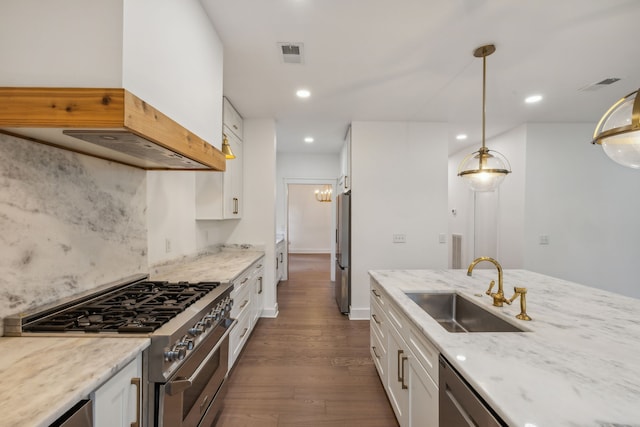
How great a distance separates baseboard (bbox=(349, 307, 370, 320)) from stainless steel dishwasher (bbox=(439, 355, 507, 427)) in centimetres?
268

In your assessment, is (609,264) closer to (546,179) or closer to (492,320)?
(546,179)

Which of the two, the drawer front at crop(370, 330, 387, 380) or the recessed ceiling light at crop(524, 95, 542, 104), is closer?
the drawer front at crop(370, 330, 387, 380)

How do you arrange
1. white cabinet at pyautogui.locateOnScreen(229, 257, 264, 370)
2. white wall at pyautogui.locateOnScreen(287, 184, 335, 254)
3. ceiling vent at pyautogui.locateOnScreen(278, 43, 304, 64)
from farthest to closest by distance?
1. white wall at pyautogui.locateOnScreen(287, 184, 335, 254)
2. white cabinet at pyautogui.locateOnScreen(229, 257, 264, 370)
3. ceiling vent at pyautogui.locateOnScreen(278, 43, 304, 64)

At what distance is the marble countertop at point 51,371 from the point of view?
70 centimetres

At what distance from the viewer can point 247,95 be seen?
2.98 meters

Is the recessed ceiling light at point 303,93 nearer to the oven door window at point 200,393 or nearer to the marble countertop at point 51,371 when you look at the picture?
the oven door window at point 200,393

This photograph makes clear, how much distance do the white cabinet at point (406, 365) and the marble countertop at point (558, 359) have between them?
0.39ft

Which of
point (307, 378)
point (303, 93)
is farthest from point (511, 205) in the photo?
point (307, 378)

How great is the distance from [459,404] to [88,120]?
1614 millimetres

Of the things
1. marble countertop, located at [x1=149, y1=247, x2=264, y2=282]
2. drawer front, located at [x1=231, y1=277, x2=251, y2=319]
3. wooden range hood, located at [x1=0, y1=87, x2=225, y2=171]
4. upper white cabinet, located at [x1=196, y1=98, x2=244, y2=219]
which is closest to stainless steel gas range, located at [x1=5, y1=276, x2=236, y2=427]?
marble countertop, located at [x1=149, y1=247, x2=264, y2=282]

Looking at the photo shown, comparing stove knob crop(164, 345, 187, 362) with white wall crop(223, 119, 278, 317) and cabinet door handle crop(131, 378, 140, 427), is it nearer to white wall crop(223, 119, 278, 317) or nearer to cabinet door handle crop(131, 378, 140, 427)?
cabinet door handle crop(131, 378, 140, 427)

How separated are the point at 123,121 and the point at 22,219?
0.72m

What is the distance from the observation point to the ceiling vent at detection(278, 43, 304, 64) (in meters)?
2.07

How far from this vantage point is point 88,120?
0.95m
